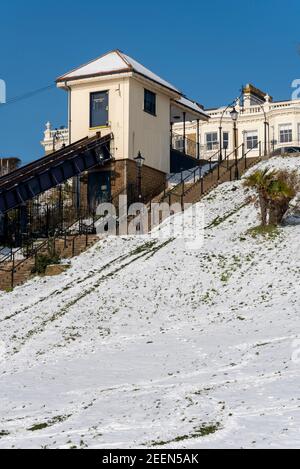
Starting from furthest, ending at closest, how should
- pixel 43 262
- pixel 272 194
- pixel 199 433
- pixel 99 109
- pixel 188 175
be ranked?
pixel 188 175 < pixel 99 109 < pixel 43 262 < pixel 272 194 < pixel 199 433

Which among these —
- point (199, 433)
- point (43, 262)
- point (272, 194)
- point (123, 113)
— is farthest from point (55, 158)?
point (199, 433)

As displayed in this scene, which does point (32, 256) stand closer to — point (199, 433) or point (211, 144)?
point (199, 433)

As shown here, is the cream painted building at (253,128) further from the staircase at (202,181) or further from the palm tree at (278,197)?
the palm tree at (278,197)

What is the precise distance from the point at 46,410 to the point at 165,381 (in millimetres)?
2860

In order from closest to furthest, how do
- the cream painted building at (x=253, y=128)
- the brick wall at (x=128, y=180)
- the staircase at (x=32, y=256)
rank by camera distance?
the staircase at (x=32, y=256), the brick wall at (x=128, y=180), the cream painted building at (x=253, y=128)

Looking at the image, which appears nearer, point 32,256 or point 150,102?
point 32,256

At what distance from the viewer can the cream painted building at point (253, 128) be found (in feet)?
215

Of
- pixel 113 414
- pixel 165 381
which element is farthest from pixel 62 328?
pixel 113 414

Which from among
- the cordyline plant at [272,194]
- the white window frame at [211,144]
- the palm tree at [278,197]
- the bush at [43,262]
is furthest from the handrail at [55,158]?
the white window frame at [211,144]

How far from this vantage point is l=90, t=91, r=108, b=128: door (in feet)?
143

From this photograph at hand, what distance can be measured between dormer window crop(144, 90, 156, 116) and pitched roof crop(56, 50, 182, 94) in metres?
0.80

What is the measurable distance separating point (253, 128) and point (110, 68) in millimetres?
26077

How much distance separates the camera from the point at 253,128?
2640 inches

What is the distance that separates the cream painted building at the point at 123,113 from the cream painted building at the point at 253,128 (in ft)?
60.7
